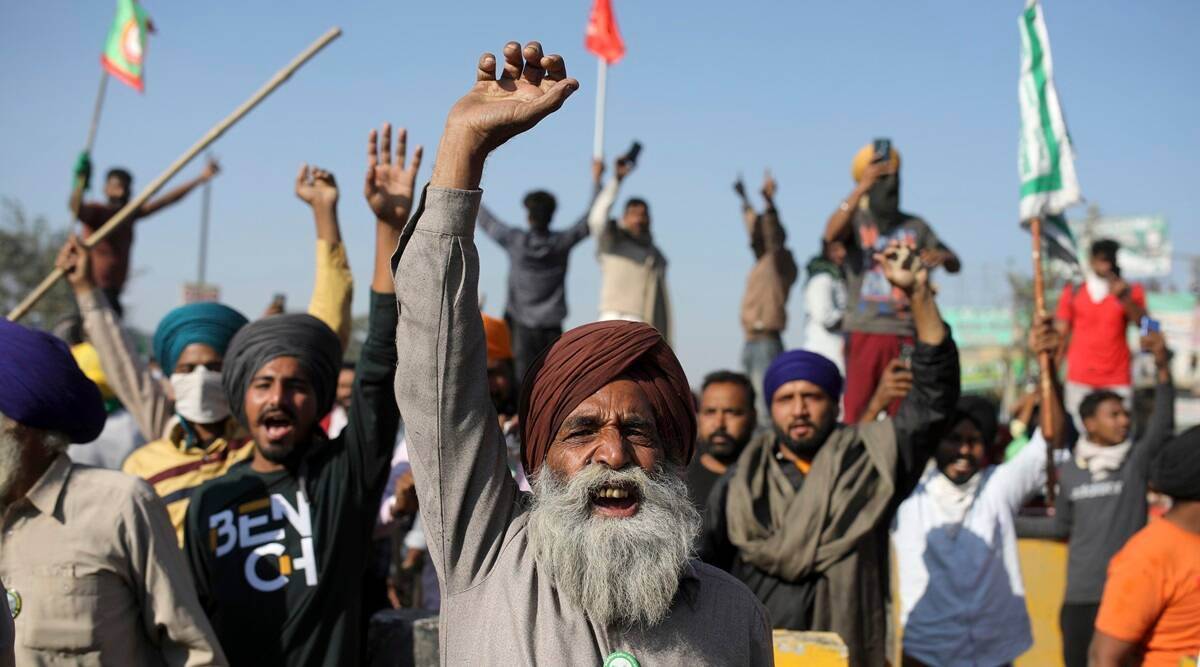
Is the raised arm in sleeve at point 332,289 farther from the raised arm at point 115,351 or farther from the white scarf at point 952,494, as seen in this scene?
the white scarf at point 952,494

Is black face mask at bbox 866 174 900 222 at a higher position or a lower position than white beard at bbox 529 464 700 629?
higher

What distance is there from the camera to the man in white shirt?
223 inches

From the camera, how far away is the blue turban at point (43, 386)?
3.23 metres

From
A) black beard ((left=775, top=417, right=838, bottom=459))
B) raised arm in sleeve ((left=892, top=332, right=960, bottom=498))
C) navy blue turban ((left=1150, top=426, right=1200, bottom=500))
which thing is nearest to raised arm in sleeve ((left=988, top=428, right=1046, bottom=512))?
black beard ((left=775, top=417, right=838, bottom=459))

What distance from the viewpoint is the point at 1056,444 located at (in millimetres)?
6441

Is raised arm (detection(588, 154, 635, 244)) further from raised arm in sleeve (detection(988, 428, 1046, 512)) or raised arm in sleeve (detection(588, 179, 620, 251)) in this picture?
raised arm in sleeve (detection(988, 428, 1046, 512))

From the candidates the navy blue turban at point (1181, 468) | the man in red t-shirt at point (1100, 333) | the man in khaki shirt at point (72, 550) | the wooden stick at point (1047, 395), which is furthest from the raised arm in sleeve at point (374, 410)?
the man in red t-shirt at point (1100, 333)

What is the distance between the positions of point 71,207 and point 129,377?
404 centimetres

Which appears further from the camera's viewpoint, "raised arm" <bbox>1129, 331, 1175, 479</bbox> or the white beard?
"raised arm" <bbox>1129, 331, 1175, 479</bbox>

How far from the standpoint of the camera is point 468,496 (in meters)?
2.32

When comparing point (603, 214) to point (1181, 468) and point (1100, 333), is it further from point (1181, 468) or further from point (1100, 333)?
point (1181, 468)

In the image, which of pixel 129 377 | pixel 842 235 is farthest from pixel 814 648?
pixel 842 235

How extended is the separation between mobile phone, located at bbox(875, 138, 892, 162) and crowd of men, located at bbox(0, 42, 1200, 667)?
0.03 meters

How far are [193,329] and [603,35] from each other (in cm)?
781
